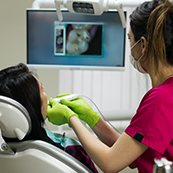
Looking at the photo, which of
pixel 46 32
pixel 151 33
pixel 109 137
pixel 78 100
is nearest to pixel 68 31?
pixel 46 32

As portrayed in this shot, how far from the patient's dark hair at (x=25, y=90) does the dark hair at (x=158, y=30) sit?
1.63 feet

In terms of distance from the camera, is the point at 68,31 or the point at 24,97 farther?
the point at 68,31

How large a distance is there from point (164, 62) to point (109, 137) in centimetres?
55

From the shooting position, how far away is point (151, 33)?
1.03m

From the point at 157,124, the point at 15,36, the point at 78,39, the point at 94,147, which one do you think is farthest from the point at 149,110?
the point at 15,36

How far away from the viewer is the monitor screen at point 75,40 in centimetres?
207

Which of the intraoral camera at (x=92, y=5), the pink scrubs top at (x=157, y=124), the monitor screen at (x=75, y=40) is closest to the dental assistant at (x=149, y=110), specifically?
the pink scrubs top at (x=157, y=124)

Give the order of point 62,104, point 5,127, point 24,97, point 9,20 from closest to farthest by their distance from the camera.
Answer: point 5,127 < point 24,97 < point 62,104 < point 9,20

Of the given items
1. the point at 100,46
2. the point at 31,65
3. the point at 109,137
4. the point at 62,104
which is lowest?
the point at 109,137

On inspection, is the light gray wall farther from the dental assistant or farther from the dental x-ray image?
the dental assistant

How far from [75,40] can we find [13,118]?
4.15 ft

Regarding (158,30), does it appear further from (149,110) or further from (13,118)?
(13,118)

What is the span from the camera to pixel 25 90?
112 cm

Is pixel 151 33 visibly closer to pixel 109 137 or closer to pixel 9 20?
pixel 109 137
